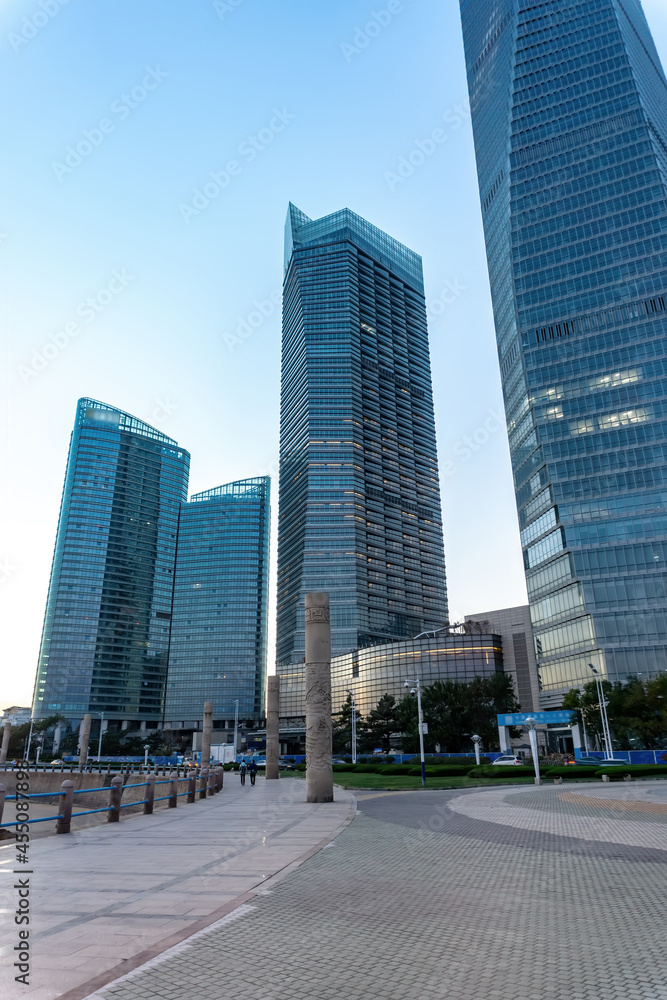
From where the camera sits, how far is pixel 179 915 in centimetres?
872

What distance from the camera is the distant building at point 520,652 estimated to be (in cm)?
12119

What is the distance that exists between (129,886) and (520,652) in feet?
401

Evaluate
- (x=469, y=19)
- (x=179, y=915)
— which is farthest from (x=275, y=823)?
(x=469, y=19)

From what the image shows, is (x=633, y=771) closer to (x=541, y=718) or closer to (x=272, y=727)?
(x=541, y=718)

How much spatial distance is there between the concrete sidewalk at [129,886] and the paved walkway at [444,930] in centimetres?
51

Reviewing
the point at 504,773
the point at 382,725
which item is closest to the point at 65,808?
the point at 504,773

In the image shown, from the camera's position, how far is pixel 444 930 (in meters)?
7.74

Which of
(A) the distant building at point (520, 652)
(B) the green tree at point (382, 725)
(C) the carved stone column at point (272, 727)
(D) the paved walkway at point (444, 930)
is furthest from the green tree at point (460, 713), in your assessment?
(D) the paved walkway at point (444, 930)

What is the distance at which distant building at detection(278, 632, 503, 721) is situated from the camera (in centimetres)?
12169

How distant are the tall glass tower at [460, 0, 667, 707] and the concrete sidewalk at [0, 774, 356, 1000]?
86.7 metres

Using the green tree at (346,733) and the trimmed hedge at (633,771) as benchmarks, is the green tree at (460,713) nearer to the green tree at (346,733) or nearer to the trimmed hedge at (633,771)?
the green tree at (346,733)

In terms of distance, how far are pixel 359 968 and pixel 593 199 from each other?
138m

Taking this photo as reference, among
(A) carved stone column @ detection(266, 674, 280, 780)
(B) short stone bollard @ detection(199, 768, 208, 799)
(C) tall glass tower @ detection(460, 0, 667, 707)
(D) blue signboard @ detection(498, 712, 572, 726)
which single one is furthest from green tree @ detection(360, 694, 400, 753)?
(B) short stone bollard @ detection(199, 768, 208, 799)

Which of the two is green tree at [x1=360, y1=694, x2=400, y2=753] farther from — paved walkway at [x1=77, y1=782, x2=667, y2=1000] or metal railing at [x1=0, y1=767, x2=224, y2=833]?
paved walkway at [x1=77, y1=782, x2=667, y2=1000]
